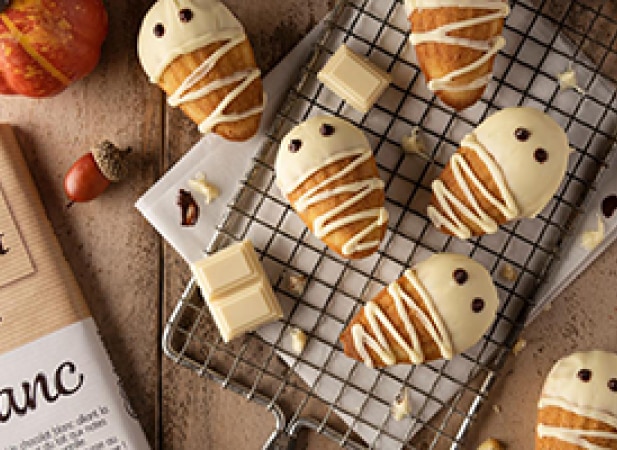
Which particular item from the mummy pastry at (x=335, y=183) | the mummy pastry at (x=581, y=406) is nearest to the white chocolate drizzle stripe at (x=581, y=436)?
the mummy pastry at (x=581, y=406)

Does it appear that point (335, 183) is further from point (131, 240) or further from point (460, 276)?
point (131, 240)

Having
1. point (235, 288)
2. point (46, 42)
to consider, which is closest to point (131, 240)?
point (235, 288)

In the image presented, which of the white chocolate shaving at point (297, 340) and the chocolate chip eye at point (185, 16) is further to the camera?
the white chocolate shaving at point (297, 340)

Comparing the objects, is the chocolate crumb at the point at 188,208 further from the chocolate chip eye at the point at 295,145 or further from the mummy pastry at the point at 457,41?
the mummy pastry at the point at 457,41

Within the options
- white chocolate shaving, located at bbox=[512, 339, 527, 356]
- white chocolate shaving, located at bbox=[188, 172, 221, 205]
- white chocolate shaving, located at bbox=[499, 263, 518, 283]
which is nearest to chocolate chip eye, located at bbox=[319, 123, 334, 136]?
white chocolate shaving, located at bbox=[188, 172, 221, 205]

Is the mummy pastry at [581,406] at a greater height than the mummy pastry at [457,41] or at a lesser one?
lesser

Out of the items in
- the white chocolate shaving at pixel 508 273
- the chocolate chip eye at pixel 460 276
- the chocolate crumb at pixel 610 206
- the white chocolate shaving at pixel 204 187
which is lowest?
the white chocolate shaving at pixel 204 187

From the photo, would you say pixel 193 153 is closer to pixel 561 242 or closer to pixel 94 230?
pixel 94 230
